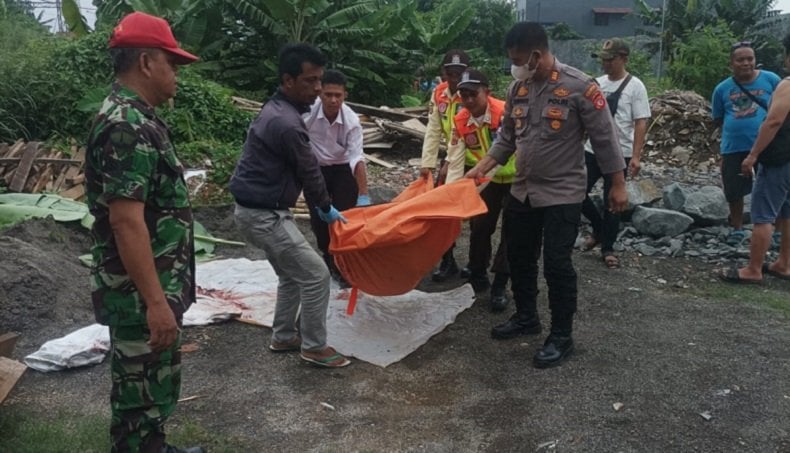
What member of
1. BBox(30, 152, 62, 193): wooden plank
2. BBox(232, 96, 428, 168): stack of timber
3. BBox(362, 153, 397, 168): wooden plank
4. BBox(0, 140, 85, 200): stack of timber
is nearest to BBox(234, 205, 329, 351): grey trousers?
BBox(0, 140, 85, 200): stack of timber

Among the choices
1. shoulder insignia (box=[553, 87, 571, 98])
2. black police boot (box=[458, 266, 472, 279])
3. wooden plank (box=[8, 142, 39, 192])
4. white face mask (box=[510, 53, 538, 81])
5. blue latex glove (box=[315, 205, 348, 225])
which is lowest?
black police boot (box=[458, 266, 472, 279])

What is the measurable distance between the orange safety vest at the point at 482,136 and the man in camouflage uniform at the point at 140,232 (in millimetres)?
2912

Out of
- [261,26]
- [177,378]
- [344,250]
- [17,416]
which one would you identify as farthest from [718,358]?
[261,26]

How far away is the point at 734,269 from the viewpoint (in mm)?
5941

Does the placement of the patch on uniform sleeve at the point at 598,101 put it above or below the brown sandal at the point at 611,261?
above

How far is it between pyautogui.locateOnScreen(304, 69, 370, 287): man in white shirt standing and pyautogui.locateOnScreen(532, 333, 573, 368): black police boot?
1869 millimetres

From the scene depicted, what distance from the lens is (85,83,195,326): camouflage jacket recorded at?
235cm

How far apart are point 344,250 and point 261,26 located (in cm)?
1236

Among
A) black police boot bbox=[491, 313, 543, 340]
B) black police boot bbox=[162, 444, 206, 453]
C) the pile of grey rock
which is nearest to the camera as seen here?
black police boot bbox=[162, 444, 206, 453]

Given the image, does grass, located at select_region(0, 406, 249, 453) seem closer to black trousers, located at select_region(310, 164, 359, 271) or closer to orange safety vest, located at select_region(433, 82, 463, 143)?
black trousers, located at select_region(310, 164, 359, 271)

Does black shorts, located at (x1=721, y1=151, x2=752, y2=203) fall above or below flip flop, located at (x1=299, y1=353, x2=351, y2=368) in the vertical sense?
above

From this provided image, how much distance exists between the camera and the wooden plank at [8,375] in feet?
11.1

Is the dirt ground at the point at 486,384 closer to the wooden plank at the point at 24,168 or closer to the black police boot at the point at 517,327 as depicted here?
the black police boot at the point at 517,327

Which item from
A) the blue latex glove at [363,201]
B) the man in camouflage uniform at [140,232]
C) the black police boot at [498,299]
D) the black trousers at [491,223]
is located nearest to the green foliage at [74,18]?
the blue latex glove at [363,201]
